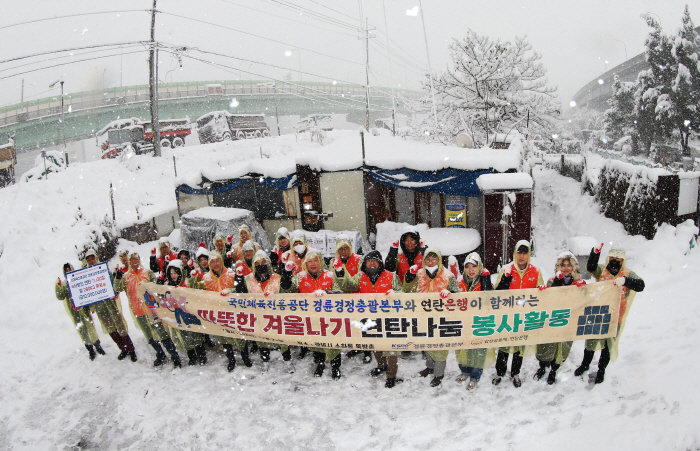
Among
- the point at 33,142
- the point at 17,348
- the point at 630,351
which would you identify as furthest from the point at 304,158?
the point at 33,142

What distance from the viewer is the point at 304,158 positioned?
34.8ft

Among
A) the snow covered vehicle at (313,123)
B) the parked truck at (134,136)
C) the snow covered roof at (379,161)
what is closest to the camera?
the snow covered roof at (379,161)

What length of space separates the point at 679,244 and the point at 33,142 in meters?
44.0

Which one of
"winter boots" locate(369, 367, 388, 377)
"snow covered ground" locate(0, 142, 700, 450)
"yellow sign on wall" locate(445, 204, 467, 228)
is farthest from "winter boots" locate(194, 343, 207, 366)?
"yellow sign on wall" locate(445, 204, 467, 228)

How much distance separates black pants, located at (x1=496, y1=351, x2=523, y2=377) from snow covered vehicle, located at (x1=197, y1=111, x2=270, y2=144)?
2579cm

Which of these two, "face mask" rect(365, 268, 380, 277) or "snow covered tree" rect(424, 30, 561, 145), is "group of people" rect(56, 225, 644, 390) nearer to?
"face mask" rect(365, 268, 380, 277)

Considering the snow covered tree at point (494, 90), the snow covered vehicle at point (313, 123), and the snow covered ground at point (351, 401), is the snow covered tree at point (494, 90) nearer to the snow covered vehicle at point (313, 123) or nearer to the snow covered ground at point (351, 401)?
the snow covered ground at point (351, 401)

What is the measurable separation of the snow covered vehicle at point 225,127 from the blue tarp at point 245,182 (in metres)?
15.4

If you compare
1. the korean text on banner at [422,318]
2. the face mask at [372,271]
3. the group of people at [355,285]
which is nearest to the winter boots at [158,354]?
the group of people at [355,285]

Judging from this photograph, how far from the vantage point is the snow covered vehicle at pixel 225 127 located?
87.4 ft

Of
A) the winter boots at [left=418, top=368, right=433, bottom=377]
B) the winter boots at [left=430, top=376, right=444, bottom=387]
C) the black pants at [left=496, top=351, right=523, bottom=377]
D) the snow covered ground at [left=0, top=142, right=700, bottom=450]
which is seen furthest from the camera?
the winter boots at [left=418, top=368, right=433, bottom=377]

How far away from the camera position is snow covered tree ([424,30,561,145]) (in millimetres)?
17734

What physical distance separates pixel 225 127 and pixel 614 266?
87.3 feet

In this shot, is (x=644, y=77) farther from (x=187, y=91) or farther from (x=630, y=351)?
(x=187, y=91)
